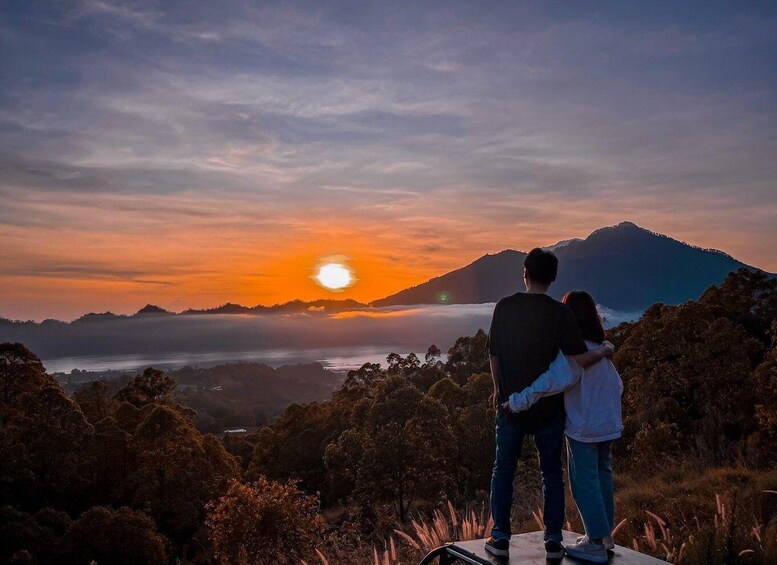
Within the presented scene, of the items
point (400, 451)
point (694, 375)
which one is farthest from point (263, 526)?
point (694, 375)

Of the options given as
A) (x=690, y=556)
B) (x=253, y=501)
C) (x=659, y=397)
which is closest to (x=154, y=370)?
(x=253, y=501)

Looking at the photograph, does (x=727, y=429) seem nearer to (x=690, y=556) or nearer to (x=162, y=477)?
(x=690, y=556)

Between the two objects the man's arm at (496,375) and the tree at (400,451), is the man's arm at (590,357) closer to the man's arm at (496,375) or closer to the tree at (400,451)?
the man's arm at (496,375)

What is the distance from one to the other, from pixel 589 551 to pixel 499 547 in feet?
1.86

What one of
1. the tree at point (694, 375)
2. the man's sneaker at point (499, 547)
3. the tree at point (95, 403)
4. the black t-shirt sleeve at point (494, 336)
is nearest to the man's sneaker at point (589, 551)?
the man's sneaker at point (499, 547)

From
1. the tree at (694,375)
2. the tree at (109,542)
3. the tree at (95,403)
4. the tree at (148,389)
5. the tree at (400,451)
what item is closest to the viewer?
the tree at (694,375)

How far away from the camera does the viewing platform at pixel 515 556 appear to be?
4004 millimetres

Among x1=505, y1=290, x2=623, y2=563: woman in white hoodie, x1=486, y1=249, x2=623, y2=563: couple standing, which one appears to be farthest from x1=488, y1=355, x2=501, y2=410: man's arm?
x1=505, y1=290, x2=623, y2=563: woman in white hoodie

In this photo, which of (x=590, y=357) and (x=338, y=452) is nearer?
(x=590, y=357)

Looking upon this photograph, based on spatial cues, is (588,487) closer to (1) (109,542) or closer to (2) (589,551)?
(2) (589,551)

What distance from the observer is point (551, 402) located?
4.62 meters

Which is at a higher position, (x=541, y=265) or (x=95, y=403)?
(x=541, y=265)

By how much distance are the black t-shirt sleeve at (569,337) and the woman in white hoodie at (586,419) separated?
7 centimetres

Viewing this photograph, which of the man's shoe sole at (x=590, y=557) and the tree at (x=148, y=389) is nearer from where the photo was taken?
the man's shoe sole at (x=590, y=557)
